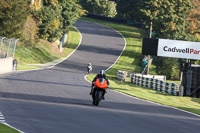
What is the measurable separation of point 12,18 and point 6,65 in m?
15.6

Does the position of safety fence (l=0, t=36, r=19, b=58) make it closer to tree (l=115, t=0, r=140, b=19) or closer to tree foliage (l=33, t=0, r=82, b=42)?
tree foliage (l=33, t=0, r=82, b=42)

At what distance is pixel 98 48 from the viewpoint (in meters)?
77.2

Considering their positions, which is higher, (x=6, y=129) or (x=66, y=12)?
(x=66, y=12)

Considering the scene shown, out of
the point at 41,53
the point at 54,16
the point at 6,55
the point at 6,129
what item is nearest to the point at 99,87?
the point at 6,129

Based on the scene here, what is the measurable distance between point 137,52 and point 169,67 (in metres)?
14.9

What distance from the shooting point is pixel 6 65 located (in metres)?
37.4

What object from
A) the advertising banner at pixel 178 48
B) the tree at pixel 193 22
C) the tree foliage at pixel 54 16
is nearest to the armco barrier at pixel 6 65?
the advertising banner at pixel 178 48

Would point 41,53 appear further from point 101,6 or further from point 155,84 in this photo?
point 101,6

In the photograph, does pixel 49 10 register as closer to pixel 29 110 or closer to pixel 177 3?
pixel 177 3

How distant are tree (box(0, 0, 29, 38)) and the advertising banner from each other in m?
18.3

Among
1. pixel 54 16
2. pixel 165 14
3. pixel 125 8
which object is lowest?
pixel 54 16

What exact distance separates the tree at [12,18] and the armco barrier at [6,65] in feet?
39.9

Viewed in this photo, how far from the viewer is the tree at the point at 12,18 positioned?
50875 millimetres

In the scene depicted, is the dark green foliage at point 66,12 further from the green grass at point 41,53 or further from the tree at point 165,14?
the tree at point 165,14
